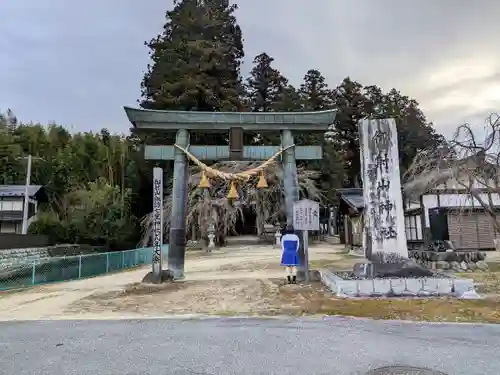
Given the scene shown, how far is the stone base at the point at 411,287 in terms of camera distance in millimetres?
8250

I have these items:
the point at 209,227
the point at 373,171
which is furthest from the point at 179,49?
the point at 373,171

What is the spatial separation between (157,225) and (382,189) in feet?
20.4

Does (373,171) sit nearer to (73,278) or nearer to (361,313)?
(361,313)

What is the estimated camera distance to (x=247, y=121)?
12.5m

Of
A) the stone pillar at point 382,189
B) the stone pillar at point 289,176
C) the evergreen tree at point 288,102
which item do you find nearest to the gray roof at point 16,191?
the evergreen tree at point 288,102

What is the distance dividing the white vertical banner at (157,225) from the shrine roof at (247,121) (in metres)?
1.59

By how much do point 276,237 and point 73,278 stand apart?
1691cm

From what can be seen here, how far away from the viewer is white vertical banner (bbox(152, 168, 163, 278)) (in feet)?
36.8

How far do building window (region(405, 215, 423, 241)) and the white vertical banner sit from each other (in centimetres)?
1273

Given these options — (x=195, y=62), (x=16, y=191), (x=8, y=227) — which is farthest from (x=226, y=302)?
(x=8, y=227)

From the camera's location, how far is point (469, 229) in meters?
18.6

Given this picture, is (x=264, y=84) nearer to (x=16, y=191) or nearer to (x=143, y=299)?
(x=16, y=191)

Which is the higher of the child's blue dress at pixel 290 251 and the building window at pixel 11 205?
the building window at pixel 11 205

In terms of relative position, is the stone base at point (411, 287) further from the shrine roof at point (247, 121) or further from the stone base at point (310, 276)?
the shrine roof at point (247, 121)
